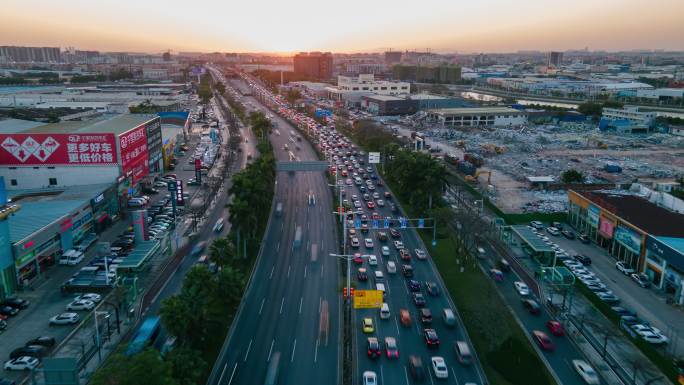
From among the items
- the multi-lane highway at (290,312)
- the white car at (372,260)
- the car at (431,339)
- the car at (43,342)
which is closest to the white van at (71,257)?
the car at (43,342)

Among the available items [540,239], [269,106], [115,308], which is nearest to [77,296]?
[115,308]

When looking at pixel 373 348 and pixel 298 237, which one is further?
pixel 298 237

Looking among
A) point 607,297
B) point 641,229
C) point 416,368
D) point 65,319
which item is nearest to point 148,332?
point 65,319

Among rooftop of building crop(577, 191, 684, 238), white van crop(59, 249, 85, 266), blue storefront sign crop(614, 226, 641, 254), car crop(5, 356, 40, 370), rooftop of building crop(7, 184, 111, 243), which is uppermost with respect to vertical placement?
rooftop of building crop(7, 184, 111, 243)

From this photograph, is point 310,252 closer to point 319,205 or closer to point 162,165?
point 319,205

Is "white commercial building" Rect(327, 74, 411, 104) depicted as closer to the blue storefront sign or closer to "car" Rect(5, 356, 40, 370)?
the blue storefront sign

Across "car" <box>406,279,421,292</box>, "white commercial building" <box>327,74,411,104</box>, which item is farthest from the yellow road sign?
"white commercial building" <box>327,74,411,104</box>

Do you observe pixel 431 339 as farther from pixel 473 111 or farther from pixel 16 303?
pixel 473 111

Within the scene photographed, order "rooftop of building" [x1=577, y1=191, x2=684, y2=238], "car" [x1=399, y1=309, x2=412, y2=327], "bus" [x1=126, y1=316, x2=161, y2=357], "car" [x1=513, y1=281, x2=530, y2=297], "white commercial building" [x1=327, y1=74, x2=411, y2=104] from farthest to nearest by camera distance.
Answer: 1. "white commercial building" [x1=327, y1=74, x2=411, y2=104]
2. "rooftop of building" [x1=577, y1=191, x2=684, y2=238]
3. "car" [x1=513, y1=281, x2=530, y2=297]
4. "car" [x1=399, y1=309, x2=412, y2=327]
5. "bus" [x1=126, y1=316, x2=161, y2=357]

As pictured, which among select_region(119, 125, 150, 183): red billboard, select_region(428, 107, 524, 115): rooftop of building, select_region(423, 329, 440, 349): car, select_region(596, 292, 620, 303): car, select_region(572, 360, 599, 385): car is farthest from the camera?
select_region(428, 107, 524, 115): rooftop of building
